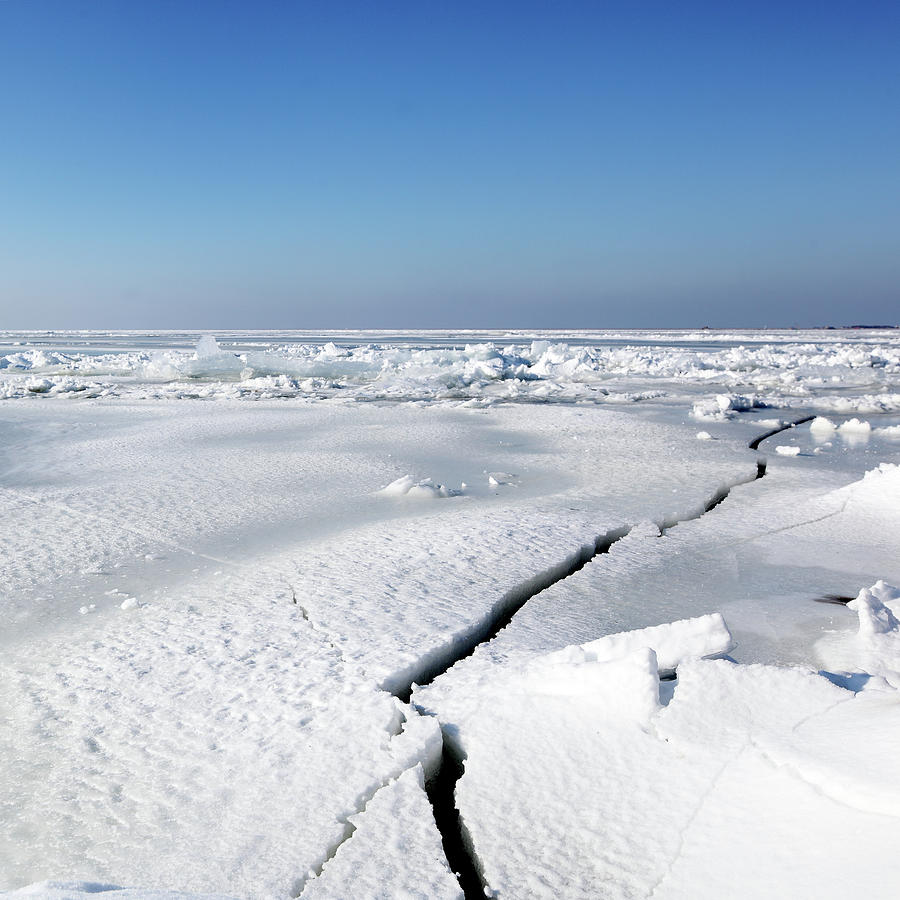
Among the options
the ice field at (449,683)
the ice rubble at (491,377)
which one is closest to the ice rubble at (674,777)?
the ice field at (449,683)

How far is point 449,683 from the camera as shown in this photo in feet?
6.32

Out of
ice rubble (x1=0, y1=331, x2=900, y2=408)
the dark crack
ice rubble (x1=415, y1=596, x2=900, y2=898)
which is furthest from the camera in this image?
ice rubble (x1=0, y1=331, x2=900, y2=408)

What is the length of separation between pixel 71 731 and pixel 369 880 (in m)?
0.88

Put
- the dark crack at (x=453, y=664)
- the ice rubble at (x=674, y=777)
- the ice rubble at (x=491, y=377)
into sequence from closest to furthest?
the ice rubble at (x=674, y=777)
the dark crack at (x=453, y=664)
the ice rubble at (x=491, y=377)

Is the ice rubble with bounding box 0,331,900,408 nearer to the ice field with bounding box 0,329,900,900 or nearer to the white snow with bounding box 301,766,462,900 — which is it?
the ice field with bounding box 0,329,900,900

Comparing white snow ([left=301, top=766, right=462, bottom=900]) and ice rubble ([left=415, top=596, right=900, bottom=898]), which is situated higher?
ice rubble ([left=415, top=596, right=900, bottom=898])

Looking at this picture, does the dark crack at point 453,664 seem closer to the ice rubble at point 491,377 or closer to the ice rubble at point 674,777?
the ice rubble at point 674,777

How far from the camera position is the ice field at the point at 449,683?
4.30 feet

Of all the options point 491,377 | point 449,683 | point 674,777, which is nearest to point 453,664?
point 449,683

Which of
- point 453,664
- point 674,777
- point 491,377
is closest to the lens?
point 674,777

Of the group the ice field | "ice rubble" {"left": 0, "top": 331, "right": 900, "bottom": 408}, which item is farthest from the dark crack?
"ice rubble" {"left": 0, "top": 331, "right": 900, "bottom": 408}

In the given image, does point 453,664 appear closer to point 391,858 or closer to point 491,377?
point 391,858

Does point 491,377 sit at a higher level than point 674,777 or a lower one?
higher

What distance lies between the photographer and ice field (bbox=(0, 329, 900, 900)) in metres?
1.31
